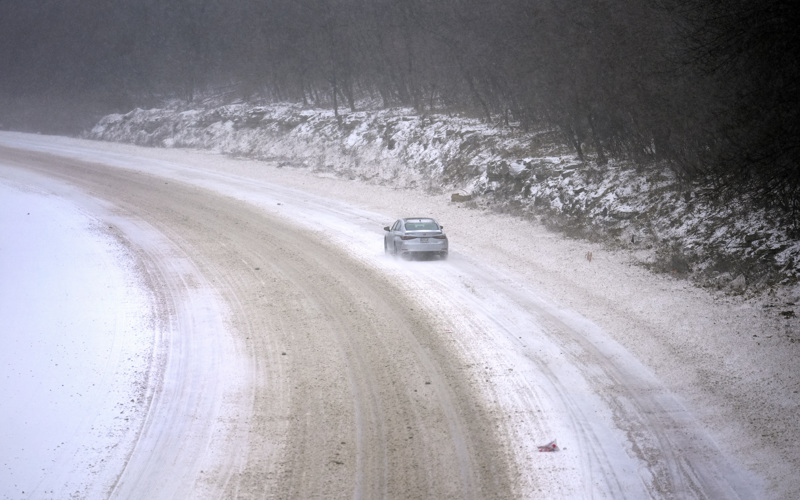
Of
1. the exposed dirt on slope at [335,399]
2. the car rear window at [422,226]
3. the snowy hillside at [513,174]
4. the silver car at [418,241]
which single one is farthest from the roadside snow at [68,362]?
the snowy hillside at [513,174]

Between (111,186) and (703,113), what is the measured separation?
1090 inches

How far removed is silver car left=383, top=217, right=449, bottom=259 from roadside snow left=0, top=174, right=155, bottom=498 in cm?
757

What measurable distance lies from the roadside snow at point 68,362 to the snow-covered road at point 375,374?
5cm

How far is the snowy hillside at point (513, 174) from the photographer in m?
15.8

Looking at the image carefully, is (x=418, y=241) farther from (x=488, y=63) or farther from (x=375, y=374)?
(x=488, y=63)

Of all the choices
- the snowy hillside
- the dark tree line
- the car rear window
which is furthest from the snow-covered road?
the dark tree line

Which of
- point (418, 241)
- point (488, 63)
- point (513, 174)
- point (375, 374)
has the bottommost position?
point (375, 374)

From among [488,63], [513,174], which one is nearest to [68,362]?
[513,174]

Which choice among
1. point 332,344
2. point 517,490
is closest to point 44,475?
point 332,344

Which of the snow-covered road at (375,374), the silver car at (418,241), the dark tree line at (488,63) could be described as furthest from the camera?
the silver car at (418,241)

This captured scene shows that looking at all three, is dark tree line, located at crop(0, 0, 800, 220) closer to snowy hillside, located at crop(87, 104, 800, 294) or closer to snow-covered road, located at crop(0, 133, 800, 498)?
snowy hillside, located at crop(87, 104, 800, 294)

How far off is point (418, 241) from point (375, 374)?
26.1 ft

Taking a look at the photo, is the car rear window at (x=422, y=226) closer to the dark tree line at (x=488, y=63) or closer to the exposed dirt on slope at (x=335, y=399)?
the exposed dirt on slope at (x=335, y=399)

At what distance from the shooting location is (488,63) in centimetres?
3150
